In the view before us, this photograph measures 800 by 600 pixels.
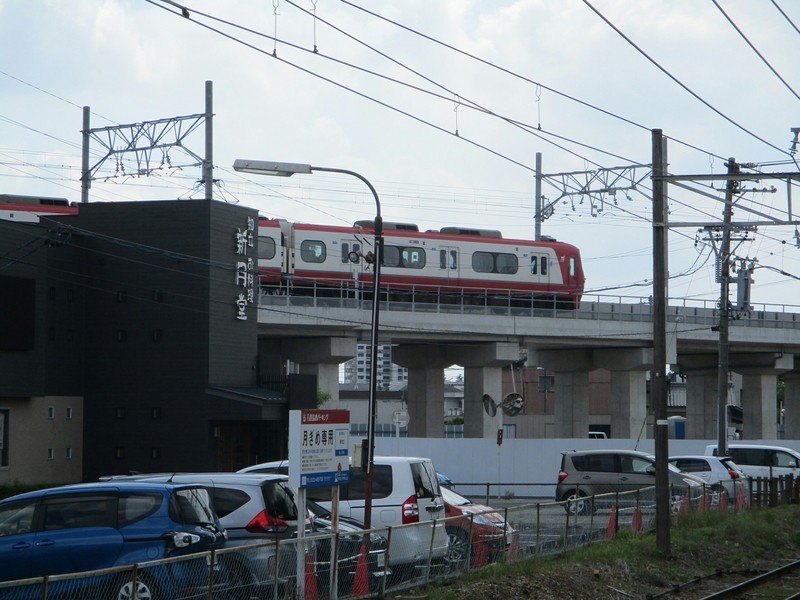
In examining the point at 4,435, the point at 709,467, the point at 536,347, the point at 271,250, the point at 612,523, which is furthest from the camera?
the point at 536,347

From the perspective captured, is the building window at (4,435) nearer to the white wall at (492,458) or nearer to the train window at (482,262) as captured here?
the white wall at (492,458)

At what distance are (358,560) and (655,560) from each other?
7790 mm

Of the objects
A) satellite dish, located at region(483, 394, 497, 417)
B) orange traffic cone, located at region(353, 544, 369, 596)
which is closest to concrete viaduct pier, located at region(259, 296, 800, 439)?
satellite dish, located at region(483, 394, 497, 417)

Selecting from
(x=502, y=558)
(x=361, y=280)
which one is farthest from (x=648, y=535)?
(x=361, y=280)

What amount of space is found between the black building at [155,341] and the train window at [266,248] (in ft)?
28.5

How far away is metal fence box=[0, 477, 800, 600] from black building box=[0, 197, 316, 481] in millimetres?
14891

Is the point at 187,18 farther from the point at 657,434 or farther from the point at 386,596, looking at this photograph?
the point at 657,434

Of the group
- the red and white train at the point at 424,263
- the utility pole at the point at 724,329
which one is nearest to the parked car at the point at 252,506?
the utility pole at the point at 724,329

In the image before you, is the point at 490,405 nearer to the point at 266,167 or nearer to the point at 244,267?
the point at 244,267

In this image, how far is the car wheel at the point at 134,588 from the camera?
10.7 metres

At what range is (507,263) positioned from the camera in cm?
5019

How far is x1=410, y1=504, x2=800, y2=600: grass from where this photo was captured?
15867 millimetres

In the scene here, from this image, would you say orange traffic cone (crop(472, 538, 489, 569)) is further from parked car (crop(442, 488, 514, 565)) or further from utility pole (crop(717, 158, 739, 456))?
utility pole (crop(717, 158, 739, 456))

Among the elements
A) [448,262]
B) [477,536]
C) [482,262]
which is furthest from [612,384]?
[477,536]
